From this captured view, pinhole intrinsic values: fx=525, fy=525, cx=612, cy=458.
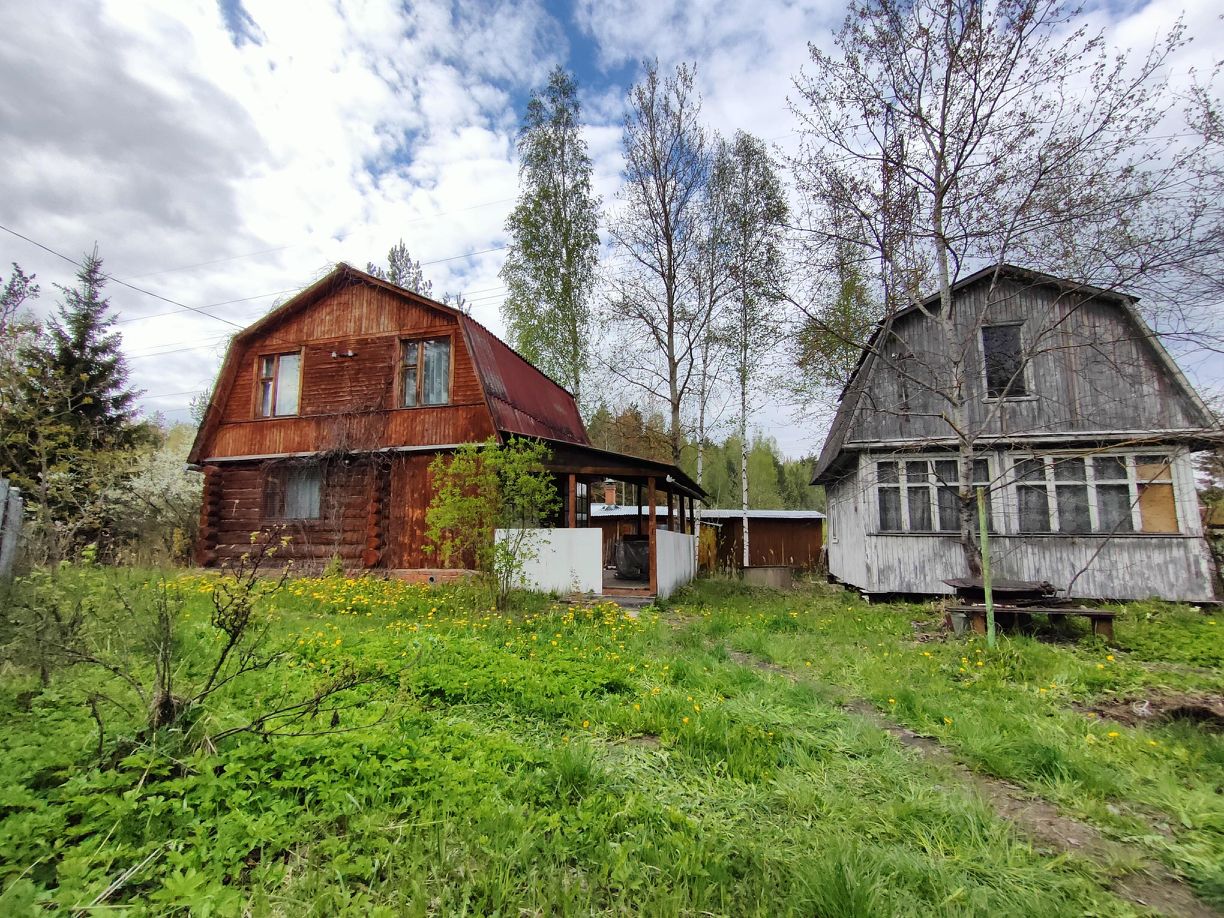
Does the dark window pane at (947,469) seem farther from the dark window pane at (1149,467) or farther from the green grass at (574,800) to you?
the green grass at (574,800)

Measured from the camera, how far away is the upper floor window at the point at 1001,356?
1149cm

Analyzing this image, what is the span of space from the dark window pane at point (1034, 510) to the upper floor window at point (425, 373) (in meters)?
13.0

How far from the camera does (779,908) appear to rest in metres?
2.08

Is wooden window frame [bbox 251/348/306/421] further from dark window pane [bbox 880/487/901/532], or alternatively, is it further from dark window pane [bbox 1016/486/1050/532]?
dark window pane [bbox 1016/486/1050/532]

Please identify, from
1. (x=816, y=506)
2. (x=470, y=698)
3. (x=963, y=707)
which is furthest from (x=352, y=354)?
(x=816, y=506)

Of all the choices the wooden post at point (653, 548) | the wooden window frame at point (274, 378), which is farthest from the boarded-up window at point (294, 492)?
the wooden post at point (653, 548)

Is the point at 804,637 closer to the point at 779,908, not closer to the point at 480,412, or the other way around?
the point at 779,908

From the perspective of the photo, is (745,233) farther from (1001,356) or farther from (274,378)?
(274,378)

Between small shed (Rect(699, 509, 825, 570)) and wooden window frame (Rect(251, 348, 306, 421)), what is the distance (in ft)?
47.0

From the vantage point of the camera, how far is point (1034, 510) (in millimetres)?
10984

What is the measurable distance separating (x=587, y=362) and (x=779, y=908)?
17.6m

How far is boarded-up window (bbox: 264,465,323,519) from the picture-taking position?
13.2 meters

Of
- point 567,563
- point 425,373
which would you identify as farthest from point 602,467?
point 425,373

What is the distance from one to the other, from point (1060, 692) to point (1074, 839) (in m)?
3.01
